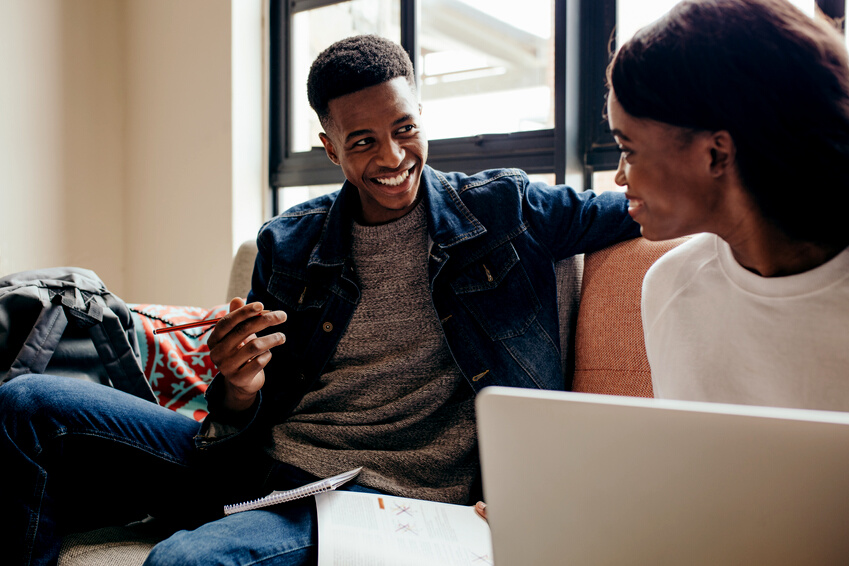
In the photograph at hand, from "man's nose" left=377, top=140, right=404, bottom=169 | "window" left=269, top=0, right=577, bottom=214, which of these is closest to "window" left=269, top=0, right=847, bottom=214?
"window" left=269, top=0, right=577, bottom=214

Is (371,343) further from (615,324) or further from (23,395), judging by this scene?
(23,395)

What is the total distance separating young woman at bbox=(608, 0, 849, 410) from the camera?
63cm

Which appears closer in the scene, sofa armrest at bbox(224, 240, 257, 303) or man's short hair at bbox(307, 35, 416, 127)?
man's short hair at bbox(307, 35, 416, 127)

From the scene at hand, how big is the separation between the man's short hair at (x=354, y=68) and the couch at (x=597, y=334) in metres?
A: 0.49

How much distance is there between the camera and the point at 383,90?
3.88 ft

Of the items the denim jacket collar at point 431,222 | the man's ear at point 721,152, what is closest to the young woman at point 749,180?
the man's ear at point 721,152

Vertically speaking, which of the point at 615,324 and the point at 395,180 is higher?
the point at 395,180

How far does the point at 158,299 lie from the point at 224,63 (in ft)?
3.27

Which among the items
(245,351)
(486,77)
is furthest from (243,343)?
(486,77)

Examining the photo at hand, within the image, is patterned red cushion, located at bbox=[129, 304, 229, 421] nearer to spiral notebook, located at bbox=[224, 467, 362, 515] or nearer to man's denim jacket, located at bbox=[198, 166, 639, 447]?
man's denim jacket, located at bbox=[198, 166, 639, 447]

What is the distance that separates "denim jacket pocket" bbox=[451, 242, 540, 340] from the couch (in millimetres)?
108

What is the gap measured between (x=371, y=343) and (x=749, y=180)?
71 centimetres

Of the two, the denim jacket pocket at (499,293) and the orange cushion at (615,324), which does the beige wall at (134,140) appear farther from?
the orange cushion at (615,324)

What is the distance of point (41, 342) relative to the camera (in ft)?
4.29
